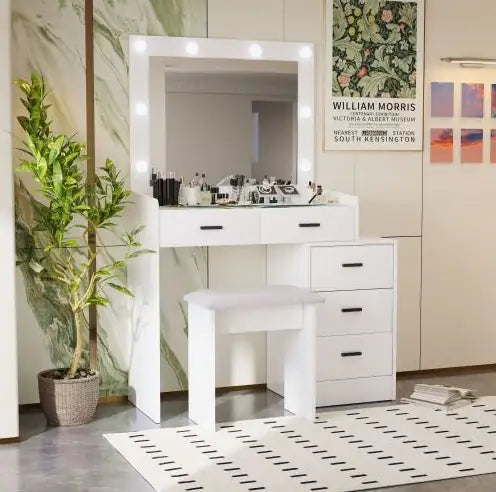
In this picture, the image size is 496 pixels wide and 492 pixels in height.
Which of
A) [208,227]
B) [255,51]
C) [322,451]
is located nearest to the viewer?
[322,451]

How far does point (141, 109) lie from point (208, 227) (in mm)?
754

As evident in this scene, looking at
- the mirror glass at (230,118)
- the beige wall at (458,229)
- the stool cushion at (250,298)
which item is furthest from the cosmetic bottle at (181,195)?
the beige wall at (458,229)

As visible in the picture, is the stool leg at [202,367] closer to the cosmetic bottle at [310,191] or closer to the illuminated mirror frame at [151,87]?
the illuminated mirror frame at [151,87]

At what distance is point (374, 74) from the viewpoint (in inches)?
215

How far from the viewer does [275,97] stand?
5.24 meters

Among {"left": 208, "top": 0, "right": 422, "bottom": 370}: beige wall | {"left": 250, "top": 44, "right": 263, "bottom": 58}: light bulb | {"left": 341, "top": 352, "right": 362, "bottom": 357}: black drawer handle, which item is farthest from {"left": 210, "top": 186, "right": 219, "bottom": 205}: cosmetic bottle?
{"left": 341, "top": 352, "right": 362, "bottom": 357}: black drawer handle

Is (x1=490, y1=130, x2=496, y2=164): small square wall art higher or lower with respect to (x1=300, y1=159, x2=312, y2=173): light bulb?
higher

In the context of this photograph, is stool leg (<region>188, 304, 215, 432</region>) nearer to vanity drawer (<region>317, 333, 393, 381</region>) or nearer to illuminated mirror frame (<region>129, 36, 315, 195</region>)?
vanity drawer (<region>317, 333, 393, 381</region>)

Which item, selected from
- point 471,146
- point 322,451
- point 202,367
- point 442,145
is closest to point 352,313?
point 202,367

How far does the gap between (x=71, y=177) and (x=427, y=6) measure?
88.6 inches

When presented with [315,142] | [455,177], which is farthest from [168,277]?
[455,177]

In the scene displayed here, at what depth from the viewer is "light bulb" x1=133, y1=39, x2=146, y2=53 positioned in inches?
197

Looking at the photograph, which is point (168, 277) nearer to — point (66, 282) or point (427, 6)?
point (66, 282)

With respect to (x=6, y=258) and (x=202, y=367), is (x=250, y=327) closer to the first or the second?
→ (x=202, y=367)
